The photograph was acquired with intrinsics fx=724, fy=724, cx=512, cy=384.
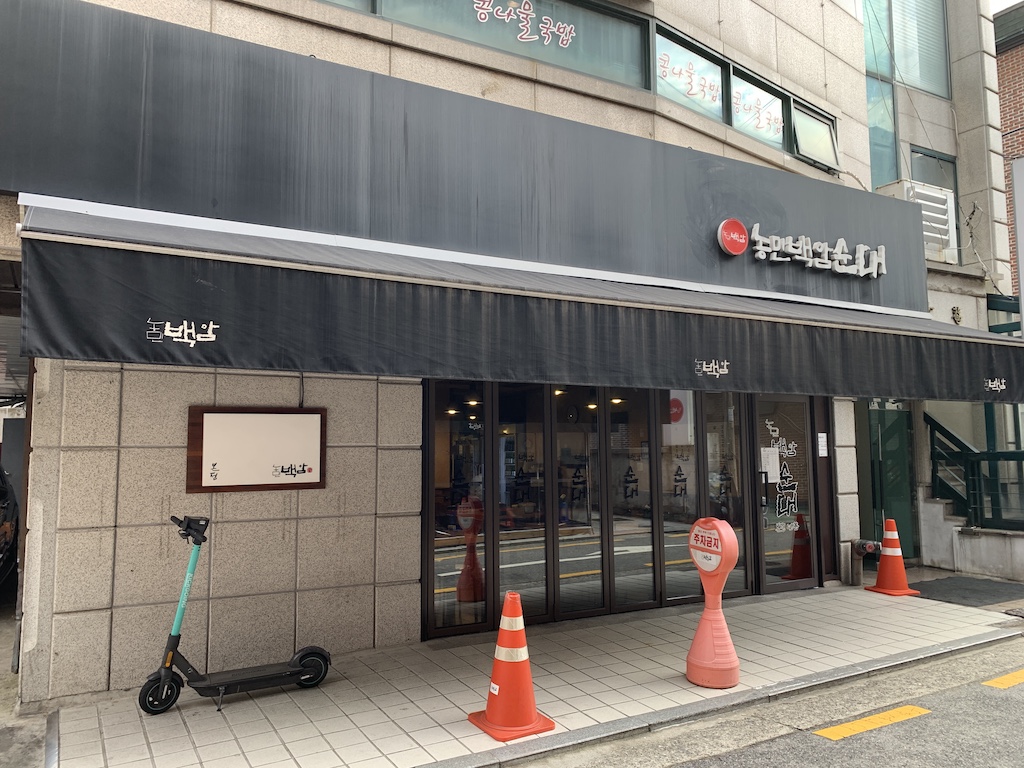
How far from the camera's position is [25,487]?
232 inches

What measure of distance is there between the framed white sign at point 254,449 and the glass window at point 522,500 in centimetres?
195

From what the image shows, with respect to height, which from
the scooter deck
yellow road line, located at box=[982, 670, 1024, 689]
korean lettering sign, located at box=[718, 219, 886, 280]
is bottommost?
yellow road line, located at box=[982, 670, 1024, 689]

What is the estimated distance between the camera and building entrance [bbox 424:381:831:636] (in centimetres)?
727

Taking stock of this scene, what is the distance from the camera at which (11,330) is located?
899cm

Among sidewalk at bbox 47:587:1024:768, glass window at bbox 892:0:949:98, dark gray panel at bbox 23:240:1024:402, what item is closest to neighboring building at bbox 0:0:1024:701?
dark gray panel at bbox 23:240:1024:402

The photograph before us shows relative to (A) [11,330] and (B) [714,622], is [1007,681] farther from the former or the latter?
(A) [11,330]

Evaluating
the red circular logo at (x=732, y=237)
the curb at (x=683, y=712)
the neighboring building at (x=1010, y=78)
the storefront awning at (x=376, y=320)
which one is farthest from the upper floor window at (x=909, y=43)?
the curb at (x=683, y=712)

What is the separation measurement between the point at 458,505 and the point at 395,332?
3134 mm

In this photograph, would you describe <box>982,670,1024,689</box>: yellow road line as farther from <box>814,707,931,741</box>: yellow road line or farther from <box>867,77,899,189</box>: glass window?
<box>867,77,899,189</box>: glass window

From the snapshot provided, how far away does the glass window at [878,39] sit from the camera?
534 inches

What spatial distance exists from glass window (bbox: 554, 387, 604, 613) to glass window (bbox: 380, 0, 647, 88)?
12.4ft

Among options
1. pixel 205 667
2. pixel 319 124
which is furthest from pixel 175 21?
pixel 205 667

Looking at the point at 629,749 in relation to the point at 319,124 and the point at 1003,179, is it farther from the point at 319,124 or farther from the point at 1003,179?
the point at 1003,179

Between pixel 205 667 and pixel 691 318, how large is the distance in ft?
15.8
